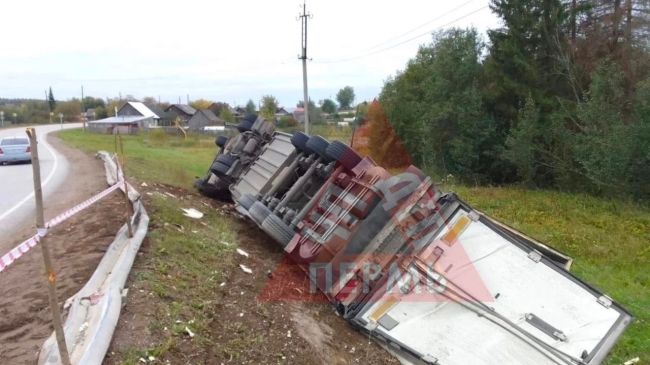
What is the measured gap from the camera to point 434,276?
493 cm

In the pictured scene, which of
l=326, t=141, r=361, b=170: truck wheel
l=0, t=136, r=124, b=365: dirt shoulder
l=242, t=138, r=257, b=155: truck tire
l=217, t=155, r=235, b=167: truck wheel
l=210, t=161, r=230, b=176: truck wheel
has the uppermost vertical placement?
l=326, t=141, r=361, b=170: truck wheel

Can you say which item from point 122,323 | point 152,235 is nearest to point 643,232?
point 152,235

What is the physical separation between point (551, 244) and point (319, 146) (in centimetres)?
574

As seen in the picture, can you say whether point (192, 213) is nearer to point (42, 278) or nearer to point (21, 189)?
point (42, 278)

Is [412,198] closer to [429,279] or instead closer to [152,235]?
[429,279]

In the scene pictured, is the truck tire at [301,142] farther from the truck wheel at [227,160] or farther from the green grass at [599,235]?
the green grass at [599,235]

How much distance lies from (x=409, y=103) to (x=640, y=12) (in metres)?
13.8

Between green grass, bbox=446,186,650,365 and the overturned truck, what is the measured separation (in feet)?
4.57

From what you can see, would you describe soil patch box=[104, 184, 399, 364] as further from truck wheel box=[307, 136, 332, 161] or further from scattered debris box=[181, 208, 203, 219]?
truck wheel box=[307, 136, 332, 161]

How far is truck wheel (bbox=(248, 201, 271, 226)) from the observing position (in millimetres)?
6629

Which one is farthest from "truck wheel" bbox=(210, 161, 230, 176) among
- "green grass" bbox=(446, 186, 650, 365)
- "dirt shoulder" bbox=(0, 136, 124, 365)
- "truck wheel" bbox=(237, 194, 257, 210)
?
"green grass" bbox=(446, 186, 650, 365)

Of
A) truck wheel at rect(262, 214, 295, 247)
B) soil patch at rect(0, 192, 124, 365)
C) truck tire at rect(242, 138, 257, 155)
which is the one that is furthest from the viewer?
truck tire at rect(242, 138, 257, 155)

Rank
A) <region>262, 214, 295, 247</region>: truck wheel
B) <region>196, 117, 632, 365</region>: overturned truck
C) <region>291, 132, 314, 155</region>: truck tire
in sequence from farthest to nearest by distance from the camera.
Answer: <region>291, 132, 314, 155</region>: truck tire
<region>262, 214, 295, 247</region>: truck wheel
<region>196, 117, 632, 365</region>: overturned truck

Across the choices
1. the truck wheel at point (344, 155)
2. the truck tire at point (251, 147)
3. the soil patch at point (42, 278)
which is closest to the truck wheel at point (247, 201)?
the truck wheel at point (344, 155)
